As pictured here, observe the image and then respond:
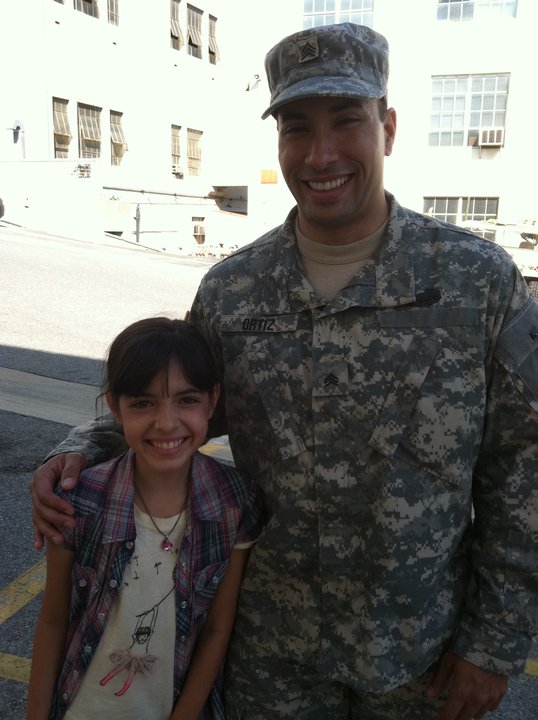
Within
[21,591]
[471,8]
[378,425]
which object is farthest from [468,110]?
[378,425]

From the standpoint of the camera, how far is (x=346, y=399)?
170cm

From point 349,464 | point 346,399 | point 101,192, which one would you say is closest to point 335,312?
point 346,399

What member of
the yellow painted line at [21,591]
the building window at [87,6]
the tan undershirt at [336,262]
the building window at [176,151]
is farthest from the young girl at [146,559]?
the building window at [176,151]

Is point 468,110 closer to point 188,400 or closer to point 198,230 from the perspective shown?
point 198,230

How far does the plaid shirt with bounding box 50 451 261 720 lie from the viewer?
5.69ft

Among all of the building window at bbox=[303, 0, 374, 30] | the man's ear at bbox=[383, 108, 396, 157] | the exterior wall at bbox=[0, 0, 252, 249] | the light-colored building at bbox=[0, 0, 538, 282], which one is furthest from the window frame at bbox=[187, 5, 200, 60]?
the man's ear at bbox=[383, 108, 396, 157]

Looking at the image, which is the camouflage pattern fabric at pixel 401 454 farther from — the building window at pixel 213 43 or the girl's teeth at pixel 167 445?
the building window at pixel 213 43

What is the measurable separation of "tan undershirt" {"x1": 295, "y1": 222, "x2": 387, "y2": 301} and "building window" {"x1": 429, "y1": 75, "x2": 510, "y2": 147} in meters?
23.0

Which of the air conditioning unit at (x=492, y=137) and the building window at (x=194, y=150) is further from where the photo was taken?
the building window at (x=194, y=150)

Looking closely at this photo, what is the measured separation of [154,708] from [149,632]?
21cm

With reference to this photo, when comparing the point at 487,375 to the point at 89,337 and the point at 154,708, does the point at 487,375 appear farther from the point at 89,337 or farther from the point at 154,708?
the point at 89,337

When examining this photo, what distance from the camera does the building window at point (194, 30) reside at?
1220 inches

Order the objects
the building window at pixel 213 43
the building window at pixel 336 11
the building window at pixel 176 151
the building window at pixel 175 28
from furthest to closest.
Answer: the building window at pixel 213 43 → the building window at pixel 176 151 → the building window at pixel 175 28 → the building window at pixel 336 11

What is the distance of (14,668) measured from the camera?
272 cm
